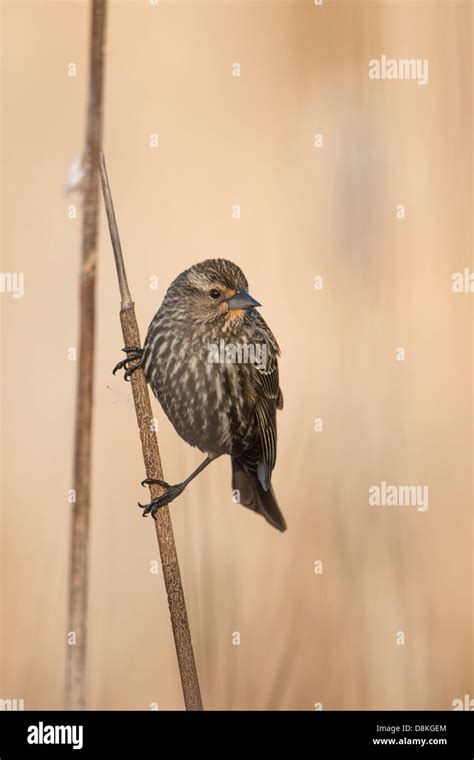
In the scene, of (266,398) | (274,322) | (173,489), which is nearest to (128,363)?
(173,489)

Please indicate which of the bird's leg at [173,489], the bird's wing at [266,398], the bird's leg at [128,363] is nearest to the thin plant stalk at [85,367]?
the bird's leg at [173,489]

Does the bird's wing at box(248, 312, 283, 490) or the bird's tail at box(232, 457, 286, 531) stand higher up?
the bird's wing at box(248, 312, 283, 490)

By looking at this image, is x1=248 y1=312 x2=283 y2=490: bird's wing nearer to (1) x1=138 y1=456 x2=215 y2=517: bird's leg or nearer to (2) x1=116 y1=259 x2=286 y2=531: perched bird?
(2) x1=116 y1=259 x2=286 y2=531: perched bird

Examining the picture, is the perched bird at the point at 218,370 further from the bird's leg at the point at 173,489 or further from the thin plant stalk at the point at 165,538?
the thin plant stalk at the point at 165,538

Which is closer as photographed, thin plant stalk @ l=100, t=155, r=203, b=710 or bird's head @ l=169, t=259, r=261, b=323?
thin plant stalk @ l=100, t=155, r=203, b=710

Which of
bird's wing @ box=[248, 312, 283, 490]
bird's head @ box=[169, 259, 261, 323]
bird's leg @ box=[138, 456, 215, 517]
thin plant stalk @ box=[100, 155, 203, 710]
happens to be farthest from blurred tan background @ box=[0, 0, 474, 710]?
thin plant stalk @ box=[100, 155, 203, 710]

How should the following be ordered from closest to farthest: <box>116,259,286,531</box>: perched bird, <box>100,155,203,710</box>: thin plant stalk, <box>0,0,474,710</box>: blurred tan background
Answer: <box>100,155,203,710</box>: thin plant stalk < <box>116,259,286,531</box>: perched bird < <box>0,0,474,710</box>: blurred tan background

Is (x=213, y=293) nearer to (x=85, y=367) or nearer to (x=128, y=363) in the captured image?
(x=128, y=363)

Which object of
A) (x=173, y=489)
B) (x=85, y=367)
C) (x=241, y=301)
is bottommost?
(x=173, y=489)
